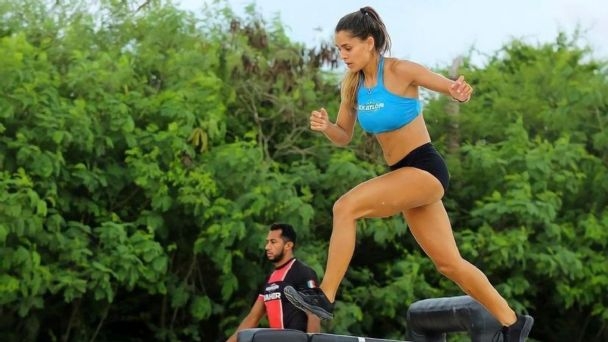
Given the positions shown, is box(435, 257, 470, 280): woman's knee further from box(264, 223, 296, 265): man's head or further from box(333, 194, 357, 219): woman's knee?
box(264, 223, 296, 265): man's head

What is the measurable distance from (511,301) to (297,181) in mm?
2244

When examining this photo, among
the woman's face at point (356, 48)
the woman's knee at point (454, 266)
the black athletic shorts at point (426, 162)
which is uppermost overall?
the woman's face at point (356, 48)

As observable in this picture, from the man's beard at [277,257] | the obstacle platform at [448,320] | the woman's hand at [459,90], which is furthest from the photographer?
the man's beard at [277,257]

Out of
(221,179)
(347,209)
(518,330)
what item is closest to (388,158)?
(347,209)

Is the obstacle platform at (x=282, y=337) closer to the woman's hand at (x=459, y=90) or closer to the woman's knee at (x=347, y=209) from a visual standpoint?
the woman's knee at (x=347, y=209)

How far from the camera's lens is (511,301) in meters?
12.2

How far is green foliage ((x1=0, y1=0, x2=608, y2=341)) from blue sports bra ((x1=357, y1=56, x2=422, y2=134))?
213 inches

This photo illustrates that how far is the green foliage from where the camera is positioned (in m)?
10.9

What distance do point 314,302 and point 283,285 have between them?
2.54 m

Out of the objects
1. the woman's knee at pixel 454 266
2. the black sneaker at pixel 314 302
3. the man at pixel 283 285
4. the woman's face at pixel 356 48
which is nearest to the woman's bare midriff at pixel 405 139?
the woman's face at pixel 356 48

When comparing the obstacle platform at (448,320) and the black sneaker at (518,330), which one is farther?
the obstacle platform at (448,320)

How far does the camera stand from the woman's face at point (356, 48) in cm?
549

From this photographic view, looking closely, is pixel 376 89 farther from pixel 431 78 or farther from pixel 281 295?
pixel 281 295

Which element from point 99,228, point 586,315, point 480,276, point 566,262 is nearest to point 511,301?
point 566,262
